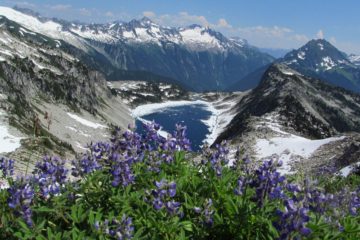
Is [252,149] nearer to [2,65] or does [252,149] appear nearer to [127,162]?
[127,162]

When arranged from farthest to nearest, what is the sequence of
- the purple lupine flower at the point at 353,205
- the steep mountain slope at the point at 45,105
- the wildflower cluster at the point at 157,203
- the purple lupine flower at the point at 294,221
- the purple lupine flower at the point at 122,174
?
the steep mountain slope at the point at 45,105 → the purple lupine flower at the point at 353,205 → the purple lupine flower at the point at 122,174 → the wildflower cluster at the point at 157,203 → the purple lupine flower at the point at 294,221

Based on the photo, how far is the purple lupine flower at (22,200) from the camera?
22.0ft

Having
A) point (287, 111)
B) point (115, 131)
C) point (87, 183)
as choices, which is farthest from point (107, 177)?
point (287, 111)

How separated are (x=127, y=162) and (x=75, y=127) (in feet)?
458

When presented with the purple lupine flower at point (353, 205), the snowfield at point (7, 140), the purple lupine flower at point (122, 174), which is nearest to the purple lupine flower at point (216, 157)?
the purple lupine flower at point (122, 174)

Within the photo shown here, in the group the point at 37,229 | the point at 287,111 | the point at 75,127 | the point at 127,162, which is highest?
the point at 127,162

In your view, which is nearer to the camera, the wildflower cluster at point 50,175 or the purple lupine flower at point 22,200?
the purple lupine flower at point 22,200

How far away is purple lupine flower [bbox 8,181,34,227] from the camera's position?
6711mm

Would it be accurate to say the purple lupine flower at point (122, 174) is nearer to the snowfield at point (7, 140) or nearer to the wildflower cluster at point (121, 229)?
the wildflower cluster at point (121, 229)

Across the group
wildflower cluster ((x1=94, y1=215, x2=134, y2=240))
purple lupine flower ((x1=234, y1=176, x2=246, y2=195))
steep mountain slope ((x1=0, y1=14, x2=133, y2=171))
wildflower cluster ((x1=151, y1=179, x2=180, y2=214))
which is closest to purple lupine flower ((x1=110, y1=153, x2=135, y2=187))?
wildflower cluster ((x1=151, y1=179, x2=180, y2=214))

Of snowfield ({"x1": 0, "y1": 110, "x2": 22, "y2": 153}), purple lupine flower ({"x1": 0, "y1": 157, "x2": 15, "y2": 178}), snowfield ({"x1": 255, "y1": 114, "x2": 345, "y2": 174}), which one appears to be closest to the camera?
purple lupine flower ({"x1": 0, "y1": 157, "x2": 15, "y2": 178})

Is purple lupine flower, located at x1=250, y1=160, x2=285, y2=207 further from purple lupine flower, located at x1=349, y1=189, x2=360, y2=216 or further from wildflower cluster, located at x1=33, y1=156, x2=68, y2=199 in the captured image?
wildflower cluster, located at x1=33, y1=156, x2=68, y2=199

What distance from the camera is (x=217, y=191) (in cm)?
812

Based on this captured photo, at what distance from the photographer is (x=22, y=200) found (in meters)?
6.93
